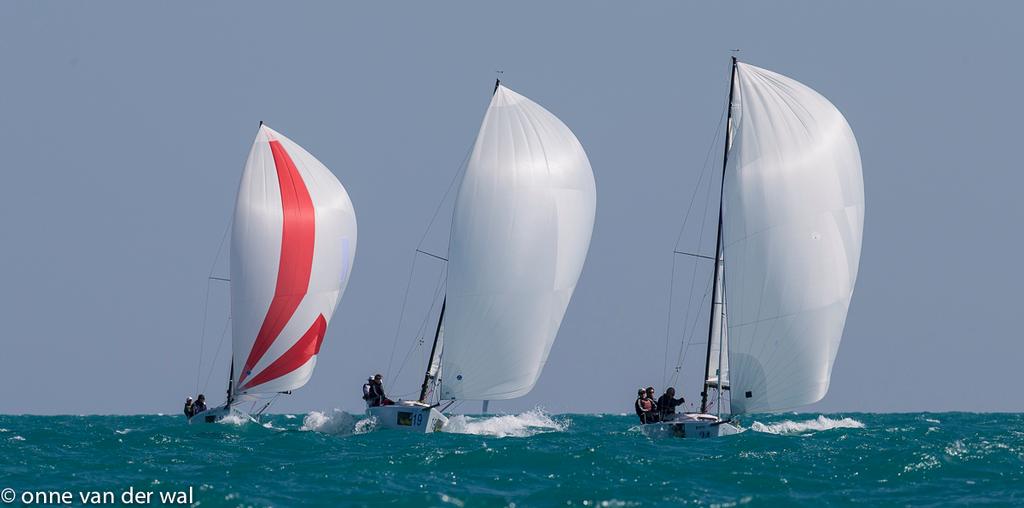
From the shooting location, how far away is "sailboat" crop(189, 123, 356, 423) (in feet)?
129

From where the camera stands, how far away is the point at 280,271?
39.4 meters

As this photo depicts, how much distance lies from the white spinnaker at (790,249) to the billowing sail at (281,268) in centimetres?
1234

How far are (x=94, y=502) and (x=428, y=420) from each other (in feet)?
48.5

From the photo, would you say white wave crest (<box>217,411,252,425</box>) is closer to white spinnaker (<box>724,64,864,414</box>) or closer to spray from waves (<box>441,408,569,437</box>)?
spray from waves (<box>441,408,569,437</box>)

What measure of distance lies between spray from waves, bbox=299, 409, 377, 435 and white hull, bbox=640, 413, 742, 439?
7.11 meters

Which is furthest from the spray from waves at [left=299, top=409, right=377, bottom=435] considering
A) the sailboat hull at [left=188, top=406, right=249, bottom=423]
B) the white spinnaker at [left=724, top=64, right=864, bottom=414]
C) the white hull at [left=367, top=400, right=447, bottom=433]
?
the white spinnaker at [left=724, top=64, right=864, bottom=414]

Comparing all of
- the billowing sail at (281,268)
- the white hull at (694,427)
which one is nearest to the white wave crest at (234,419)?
the billowing sail at (281,268)

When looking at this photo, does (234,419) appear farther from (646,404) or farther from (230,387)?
(646,404)

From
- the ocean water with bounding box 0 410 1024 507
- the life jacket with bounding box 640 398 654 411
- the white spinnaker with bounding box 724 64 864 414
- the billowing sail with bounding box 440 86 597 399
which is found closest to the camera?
the ocean water with bounding box 0 410 1024 507

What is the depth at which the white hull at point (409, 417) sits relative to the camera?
34.9m

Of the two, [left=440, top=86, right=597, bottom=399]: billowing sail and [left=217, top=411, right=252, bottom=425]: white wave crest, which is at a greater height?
[left=440, top=86, right=597, bottom=399]: billowing sail

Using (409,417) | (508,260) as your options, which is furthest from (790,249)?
(409,417)

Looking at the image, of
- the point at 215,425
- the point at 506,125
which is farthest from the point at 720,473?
the point at 215,425

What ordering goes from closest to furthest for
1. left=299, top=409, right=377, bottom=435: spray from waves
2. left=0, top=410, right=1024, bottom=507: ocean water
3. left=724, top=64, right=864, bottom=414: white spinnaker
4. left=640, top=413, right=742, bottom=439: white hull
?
left=0, top=410, right=1024, bottom=507: ocean water
left=724, top=64, right=864, bottom=414: white spinnaker
left=640, top=413, right=742, bottom=439: white hull
left=299, top=409, right=377, bottom=435: spray from waves
